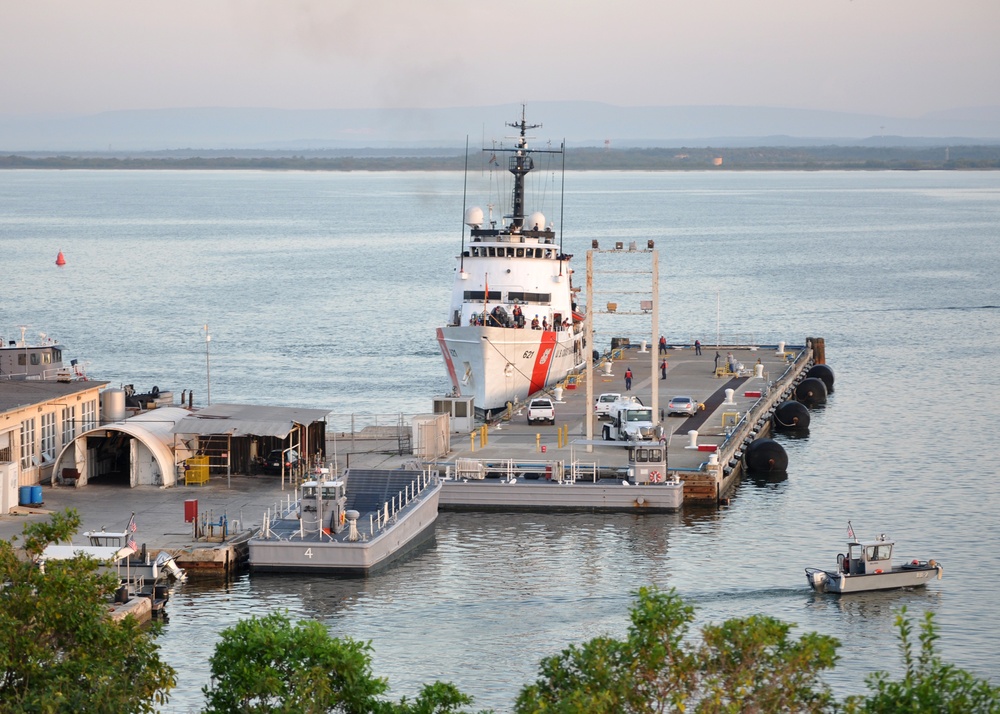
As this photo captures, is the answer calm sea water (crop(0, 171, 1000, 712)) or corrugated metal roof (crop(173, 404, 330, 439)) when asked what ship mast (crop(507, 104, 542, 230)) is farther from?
Result: corrugated metal roof (crop(173, 404, 330, 439))

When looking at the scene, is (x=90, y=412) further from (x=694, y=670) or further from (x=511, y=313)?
(x=694, y=670)

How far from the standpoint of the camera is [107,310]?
10712 cm

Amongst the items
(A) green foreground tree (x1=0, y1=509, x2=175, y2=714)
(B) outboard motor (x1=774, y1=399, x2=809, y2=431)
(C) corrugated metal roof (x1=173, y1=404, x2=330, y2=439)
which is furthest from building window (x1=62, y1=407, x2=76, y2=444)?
(B) outboard motor (x1=774, y1=399, x2=809, y2=431)

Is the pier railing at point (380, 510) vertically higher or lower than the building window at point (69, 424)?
lower

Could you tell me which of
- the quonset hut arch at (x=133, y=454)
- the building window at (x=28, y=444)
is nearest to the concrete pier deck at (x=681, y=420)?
the quonset hut arch at (x=133, y=454)

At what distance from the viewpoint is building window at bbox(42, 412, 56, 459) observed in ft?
146

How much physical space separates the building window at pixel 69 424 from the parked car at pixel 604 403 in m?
17.9

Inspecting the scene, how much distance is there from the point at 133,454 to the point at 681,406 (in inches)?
800

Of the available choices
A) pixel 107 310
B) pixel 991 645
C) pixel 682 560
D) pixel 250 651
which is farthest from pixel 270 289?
pixel 250 651

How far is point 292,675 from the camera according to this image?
802 inches

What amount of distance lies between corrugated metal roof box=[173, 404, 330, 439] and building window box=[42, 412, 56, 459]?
3.71m

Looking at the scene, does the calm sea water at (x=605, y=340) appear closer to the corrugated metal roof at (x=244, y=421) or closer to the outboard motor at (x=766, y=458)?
the outboard motor at (x=766, y=458)

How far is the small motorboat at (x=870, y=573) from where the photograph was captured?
120 feet

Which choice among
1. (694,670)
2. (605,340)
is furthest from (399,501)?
(605,340)
